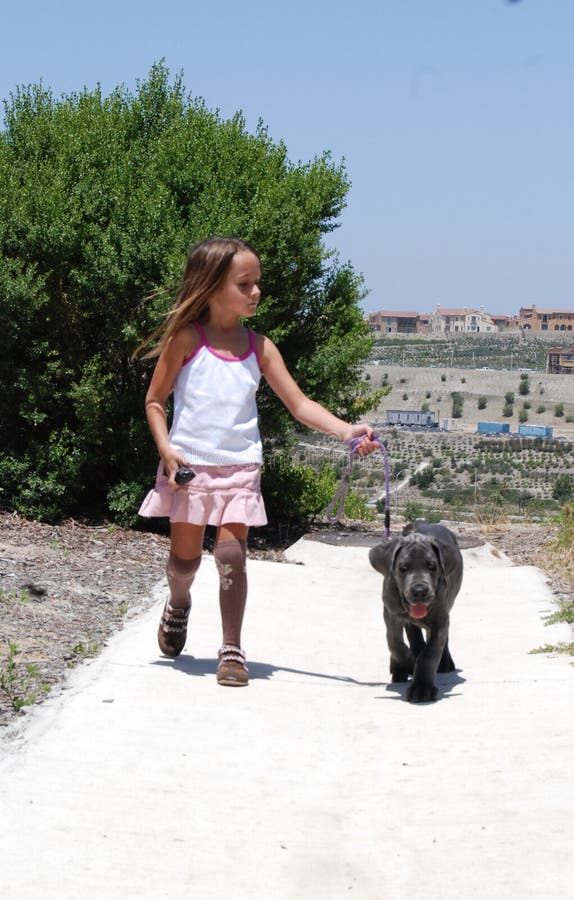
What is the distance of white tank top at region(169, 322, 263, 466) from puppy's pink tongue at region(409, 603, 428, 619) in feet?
3.43

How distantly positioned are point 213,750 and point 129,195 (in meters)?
9.14

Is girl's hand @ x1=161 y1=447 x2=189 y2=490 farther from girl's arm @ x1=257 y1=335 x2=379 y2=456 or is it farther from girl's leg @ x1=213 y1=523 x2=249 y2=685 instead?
girl's arm @ x1=257 y1=335 x2=379 y2=456

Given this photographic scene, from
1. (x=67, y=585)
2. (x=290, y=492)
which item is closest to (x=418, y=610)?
(x=67, y=585)

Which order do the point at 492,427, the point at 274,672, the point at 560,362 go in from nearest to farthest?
the point at 274,672
the point at 492,427
the point at 560,362

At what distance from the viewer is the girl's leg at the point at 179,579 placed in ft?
19.9

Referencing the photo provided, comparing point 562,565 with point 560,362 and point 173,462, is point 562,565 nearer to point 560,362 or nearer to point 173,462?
point 173,462

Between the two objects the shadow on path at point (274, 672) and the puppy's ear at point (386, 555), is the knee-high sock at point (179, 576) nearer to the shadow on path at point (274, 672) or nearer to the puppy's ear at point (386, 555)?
the shadow on path at point (274, 672)

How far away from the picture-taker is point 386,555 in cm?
612

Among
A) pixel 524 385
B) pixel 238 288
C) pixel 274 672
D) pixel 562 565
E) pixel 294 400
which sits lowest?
pixel 524 385

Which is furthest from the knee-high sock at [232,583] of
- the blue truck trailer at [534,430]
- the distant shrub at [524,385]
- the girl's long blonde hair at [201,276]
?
the distant shrub at [524,385]

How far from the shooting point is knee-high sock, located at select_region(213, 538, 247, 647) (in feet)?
19.1

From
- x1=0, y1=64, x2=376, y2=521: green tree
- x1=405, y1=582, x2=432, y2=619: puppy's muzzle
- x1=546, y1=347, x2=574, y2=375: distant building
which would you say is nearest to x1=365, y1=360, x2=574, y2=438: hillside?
x1=546, y1=347, x2=574, y2=375: distant building

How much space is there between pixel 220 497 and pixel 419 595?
1.07 metres

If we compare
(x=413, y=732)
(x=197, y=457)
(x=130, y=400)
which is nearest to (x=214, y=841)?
(x=413, y=732)
